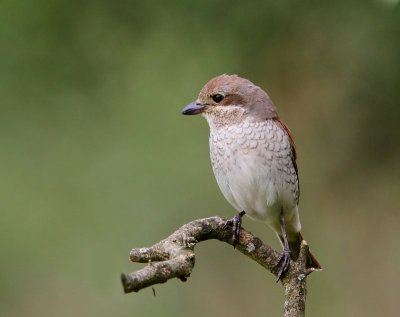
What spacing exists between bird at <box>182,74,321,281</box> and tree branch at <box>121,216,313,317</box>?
3.14 feet

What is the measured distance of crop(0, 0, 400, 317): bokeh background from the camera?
6.89m

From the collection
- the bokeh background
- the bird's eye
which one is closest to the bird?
the bird's eye

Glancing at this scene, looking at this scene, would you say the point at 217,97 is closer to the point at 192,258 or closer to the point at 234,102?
the point at 234,102

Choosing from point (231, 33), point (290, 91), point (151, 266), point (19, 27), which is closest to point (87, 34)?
point (19, 27)

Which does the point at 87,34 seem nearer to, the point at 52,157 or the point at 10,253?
the point at 52,157

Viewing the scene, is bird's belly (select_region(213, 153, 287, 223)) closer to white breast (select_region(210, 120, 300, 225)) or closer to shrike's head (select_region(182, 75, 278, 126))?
white breast (select_region(210, 120, 300, 225))

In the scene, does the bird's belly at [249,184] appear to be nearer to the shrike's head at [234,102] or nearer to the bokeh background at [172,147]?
the shrike's head at [234,102]

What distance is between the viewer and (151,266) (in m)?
2.53

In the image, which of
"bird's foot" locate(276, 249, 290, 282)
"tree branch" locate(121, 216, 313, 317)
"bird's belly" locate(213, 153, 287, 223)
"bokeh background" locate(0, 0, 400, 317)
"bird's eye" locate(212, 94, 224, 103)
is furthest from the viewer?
"bokeh background" locate(0, 0, 400, 317)

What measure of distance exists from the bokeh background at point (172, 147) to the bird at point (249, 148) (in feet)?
6.59

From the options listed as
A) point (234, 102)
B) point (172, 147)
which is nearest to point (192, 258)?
point (234, 102)

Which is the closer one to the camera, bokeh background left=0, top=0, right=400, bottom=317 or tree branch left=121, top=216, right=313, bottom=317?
tree branch left=121, top=216, right=313, bottom=317

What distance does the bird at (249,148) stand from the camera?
446cm

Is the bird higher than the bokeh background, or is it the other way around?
the bokeh background
